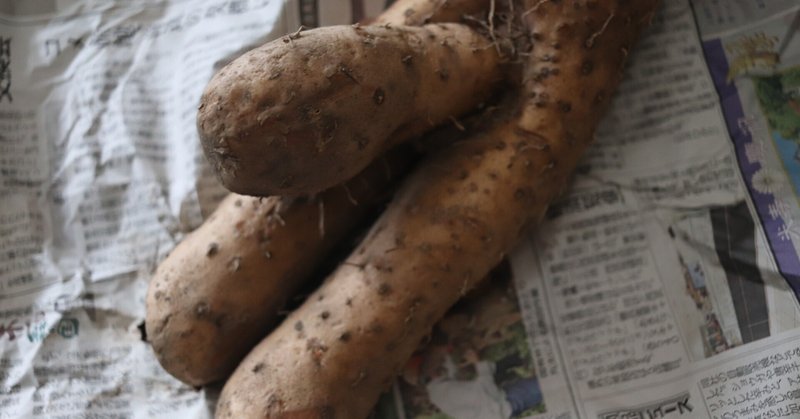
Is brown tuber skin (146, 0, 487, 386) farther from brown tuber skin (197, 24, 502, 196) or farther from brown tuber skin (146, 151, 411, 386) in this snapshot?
brown tuber skin (197, 24, 502, 196)

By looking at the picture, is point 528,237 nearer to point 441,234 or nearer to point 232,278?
point 441,234

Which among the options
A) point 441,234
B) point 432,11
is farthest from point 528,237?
point 432,11

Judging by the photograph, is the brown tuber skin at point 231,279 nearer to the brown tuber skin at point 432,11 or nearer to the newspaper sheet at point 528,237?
the newspaper sheet at point 528,237

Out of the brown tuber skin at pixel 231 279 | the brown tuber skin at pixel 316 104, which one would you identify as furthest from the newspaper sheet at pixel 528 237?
the brown tuber skin at pixel 316 104

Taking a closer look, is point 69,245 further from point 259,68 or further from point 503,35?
point 503,35

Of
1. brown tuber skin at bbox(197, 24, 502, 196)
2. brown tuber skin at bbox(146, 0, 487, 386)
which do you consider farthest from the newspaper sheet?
brown tuber skin at bbox(197, 24, 502, 196)

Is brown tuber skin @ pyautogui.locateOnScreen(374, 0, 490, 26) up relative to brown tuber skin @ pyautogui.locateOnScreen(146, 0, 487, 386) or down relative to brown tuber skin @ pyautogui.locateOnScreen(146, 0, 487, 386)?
up
